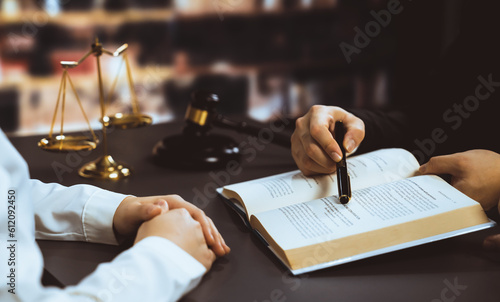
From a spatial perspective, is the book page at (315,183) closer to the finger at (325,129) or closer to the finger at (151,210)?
the finger at (325,129)

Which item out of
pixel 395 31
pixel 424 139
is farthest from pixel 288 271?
pixel 395 31

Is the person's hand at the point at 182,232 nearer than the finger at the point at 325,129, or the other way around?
the person's hand at the point at 182,232

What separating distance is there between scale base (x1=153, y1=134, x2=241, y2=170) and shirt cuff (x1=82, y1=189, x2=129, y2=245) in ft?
1.25

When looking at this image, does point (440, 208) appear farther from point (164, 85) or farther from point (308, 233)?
point (164, 85)

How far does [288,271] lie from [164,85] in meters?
2.47

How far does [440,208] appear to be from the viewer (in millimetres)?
824

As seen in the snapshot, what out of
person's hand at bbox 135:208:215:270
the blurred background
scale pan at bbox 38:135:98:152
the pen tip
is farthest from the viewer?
the blurred background

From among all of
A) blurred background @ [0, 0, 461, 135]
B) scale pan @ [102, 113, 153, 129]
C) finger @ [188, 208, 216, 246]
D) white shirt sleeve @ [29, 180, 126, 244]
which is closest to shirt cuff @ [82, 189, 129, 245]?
white shirt sleeve @ [29, 180, 126, 244]

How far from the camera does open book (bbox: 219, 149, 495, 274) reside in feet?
2.51

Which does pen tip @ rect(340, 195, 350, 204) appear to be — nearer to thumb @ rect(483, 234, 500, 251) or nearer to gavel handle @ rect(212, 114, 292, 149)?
thumb @ rect(483, 234, 500, 251)

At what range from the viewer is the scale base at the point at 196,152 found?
49.5 inches

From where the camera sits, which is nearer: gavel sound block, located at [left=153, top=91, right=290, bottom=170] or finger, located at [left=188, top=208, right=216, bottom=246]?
finger, located at [left=188, top=208, right=216, bottom=246]

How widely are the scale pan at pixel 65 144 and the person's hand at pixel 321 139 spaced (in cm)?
46

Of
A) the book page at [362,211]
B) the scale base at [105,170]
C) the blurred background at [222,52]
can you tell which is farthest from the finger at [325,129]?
the blurred background at [222,52]
